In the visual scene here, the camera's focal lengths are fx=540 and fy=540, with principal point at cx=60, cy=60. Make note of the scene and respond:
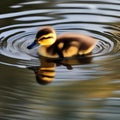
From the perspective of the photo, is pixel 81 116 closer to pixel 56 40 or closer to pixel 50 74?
pixel 50 74

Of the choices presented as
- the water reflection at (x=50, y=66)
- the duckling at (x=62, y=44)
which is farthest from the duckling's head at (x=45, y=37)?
the water reflection at (x=50, y=66)

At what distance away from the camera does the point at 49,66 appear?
3.74m

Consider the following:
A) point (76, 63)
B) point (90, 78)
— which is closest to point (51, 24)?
point (76, 63)

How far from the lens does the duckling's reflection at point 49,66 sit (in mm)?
3541

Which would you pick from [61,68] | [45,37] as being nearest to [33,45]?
[45,37]

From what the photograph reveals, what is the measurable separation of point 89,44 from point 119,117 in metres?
0.91

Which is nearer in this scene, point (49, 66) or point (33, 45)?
point (49, 66)

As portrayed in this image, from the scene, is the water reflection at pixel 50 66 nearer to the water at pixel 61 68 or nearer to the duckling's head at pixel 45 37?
the water at pixel 61 68

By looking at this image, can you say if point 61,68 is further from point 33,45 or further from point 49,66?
point 33,45

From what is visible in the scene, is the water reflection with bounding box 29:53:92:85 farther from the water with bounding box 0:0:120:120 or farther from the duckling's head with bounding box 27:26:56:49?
the duckling's head with bounding box 27:26:56:49

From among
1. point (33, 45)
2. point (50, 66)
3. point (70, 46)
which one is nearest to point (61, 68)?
point (50, 66)

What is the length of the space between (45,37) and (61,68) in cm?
31

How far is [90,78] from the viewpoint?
3.51 m

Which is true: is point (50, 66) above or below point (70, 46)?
below
